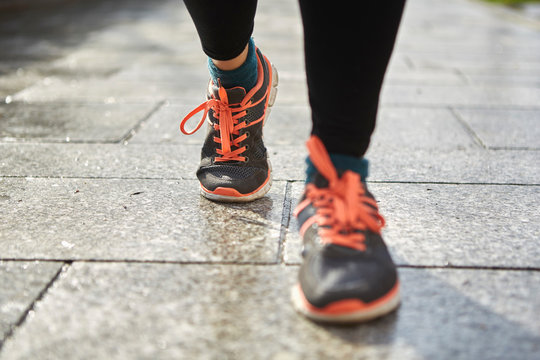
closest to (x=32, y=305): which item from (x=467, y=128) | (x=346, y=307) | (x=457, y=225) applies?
(x=346, y=307)

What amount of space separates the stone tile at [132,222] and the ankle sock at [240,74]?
37 centimetres

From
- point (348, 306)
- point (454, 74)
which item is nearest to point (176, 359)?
point (348, 306)

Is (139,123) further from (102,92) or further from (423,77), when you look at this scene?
(423,77)

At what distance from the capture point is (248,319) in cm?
112

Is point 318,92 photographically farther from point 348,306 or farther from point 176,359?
point 176,359

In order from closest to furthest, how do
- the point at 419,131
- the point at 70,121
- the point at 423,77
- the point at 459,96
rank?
1. the point at 419,131
2. the point at 70,121
3. the point at 459,96
4. the point at 423,77

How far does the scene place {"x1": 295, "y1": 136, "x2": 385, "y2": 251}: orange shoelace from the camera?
1189 millimetres

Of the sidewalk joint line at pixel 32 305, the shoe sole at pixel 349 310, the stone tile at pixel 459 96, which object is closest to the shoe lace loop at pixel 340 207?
the shoe sole at pixel 349 310

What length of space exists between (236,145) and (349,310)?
0.77 meters

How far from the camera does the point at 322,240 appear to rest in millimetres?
1215

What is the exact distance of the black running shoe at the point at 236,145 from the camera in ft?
5.49

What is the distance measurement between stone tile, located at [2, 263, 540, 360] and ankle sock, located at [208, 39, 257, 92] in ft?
1.97

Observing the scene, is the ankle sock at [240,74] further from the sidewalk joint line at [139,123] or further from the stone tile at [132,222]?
the sidewalk joint line at [139,123]

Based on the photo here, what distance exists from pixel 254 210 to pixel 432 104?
1819 millimetres
